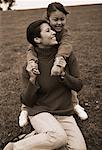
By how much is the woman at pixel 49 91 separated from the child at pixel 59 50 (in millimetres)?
65

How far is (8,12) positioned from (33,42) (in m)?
11.1

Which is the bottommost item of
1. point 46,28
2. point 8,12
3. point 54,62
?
point 8,12

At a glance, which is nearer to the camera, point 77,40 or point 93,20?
point 77,40

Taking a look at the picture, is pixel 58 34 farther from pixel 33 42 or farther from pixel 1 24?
pixel 1 24

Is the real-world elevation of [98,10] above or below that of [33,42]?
below

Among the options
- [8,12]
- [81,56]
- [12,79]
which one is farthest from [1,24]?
[12,79]

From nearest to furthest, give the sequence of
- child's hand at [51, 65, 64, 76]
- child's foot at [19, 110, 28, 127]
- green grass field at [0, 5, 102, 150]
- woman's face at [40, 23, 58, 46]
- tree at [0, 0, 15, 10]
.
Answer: child's hand at [51, 65, 64, 76]
woman's face at [40, 23, 58, 46]
child's foot at [19, 110, 28, 127]
green grass field at [0, 5, 102, 150]
tree at [0, 0, 15, 10]

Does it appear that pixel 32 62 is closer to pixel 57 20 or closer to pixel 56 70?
pixel 56 70

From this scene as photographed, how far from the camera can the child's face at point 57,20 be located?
11.2 feet

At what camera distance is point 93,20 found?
11117mm

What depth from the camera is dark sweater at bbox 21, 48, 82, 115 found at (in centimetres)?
332

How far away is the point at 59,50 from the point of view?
3.29 m

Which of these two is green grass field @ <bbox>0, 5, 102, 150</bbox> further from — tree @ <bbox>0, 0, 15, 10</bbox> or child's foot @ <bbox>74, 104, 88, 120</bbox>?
tree @ <bbox>0, 0, 15, 10</bbox>

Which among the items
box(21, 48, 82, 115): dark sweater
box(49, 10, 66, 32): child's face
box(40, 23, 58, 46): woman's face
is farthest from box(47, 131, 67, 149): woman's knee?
box(49, 10, 66, 32): child's face
